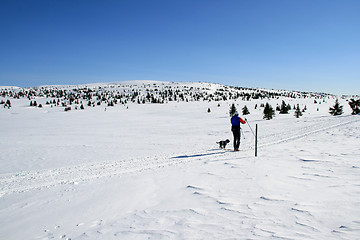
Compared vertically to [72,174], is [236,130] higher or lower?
higher

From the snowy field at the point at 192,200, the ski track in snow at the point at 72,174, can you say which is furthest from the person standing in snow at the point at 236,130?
the ski track in snow at the point at 72,174

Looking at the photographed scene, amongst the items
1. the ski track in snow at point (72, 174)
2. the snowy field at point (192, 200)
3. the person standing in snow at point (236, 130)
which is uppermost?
the person standing in snow at point (236, 130)

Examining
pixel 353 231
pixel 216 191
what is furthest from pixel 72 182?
pixel 353 231

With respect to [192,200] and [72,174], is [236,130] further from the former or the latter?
[72,174]

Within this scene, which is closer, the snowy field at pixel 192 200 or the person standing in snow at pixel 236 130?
the snowy field at pixel 192 200

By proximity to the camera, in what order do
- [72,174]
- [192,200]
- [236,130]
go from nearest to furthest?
[192,200] → [72,174] → [236,130]

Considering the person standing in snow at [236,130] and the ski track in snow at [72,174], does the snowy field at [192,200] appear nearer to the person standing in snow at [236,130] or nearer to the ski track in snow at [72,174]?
the ski track in snow at [72,174]

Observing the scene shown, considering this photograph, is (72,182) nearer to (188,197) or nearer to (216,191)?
(188,197)

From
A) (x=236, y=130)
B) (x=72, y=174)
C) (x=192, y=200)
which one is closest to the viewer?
(x=192, y=200)

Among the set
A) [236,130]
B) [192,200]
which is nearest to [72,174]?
[192,200]

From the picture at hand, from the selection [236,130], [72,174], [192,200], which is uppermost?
[236,130]

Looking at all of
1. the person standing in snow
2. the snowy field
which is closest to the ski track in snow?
the snowy field

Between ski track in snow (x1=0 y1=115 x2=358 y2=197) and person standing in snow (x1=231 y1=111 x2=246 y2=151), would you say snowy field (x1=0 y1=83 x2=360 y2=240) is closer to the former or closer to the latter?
ski track in snow (x1=0 y1=115 x2=358 y2=197)

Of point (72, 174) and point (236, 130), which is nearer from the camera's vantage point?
point (72, 174)
